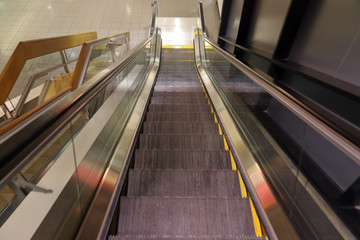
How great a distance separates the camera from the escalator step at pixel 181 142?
8.64 ft

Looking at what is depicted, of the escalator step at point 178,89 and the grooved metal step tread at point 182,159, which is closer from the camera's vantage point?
the grooved metal step tread at point 182,159

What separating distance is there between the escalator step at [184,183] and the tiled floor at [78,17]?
7569 millimetres

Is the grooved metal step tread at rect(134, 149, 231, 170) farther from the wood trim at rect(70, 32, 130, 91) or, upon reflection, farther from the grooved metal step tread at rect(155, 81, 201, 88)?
the grooved metal step tread at rect(155, 81, 201, 88)

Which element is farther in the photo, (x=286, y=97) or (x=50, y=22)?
(x=50, y=22)

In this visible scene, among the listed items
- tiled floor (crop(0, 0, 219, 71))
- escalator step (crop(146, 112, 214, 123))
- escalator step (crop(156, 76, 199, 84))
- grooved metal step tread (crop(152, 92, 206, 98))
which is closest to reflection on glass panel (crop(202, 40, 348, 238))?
escalator step (crop(146, 112, 214, 123))

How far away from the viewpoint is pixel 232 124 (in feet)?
8.88

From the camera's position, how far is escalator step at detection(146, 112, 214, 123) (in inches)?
131

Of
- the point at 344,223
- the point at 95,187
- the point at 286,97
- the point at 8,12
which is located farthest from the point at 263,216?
the point at 8,12

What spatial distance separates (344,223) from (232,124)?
161 centimetres

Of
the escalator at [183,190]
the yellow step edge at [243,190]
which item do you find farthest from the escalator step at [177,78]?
the yellow step edge at [243,190]

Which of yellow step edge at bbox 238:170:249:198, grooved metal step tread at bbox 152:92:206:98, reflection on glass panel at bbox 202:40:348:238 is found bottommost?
grooved metal step tread at bbox 152:92:206:98

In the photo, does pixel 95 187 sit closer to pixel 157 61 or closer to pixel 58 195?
pixel 58 195

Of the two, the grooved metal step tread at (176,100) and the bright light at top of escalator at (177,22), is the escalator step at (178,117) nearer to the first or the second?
the grooved metal step tread at (176,100)

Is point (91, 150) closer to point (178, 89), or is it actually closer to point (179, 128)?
point (179, 128)
